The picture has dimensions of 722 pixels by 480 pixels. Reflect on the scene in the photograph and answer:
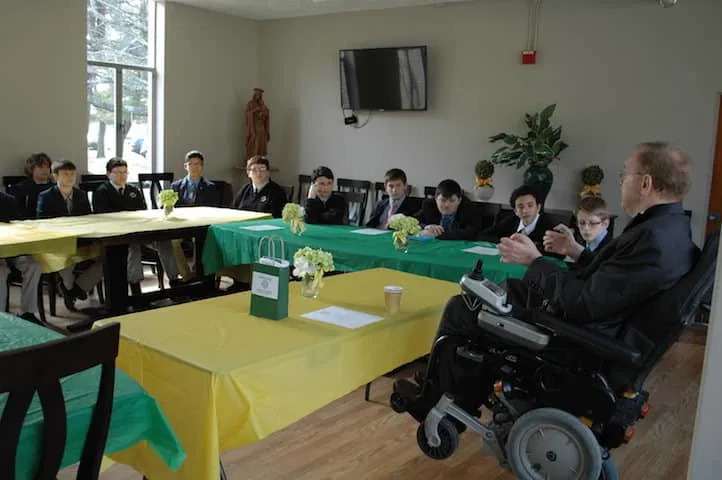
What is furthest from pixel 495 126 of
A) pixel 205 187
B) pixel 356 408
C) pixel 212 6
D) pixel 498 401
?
pixel 498 401

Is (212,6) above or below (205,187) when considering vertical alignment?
above

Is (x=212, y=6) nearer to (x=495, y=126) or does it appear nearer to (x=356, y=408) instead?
(x=495, y=126)

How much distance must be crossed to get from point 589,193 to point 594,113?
0.75 meters

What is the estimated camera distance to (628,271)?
2.09 m

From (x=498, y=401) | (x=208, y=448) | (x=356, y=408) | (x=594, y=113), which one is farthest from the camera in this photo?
(x=594, y=113)

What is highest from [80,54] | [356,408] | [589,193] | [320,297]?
[80,54]

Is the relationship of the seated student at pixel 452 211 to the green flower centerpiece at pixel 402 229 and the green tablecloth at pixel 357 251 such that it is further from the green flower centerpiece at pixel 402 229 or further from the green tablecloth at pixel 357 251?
the green flower centerpiece at pixel 402 229

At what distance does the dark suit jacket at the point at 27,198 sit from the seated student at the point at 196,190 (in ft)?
4.11

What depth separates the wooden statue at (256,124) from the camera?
26.6ft

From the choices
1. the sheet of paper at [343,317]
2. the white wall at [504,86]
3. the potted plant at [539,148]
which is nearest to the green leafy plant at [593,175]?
the white wall at [504,86]

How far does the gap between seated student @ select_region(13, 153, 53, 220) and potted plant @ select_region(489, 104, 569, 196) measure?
412 cm

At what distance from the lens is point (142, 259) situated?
5652mm

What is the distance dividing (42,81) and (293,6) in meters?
2.74

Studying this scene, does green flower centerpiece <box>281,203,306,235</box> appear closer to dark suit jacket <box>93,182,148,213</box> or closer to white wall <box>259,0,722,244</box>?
dark suit jacket <box>93,182,148,213</box>
